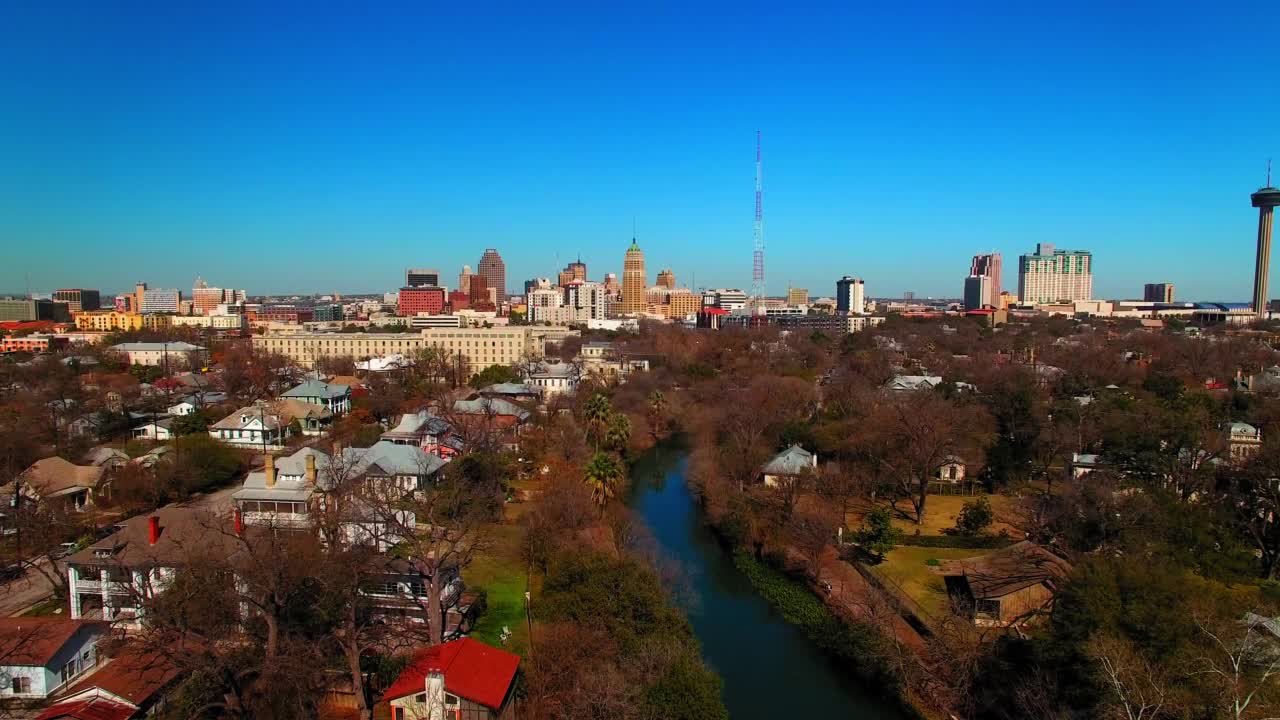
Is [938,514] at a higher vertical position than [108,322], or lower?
lower

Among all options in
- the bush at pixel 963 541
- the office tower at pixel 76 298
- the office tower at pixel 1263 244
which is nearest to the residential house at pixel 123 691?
the bush at pixel 963 541

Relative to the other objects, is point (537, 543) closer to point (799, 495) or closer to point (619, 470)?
point (619, 470)

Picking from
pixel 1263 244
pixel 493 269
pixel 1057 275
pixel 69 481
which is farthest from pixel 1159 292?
pixel 69 481

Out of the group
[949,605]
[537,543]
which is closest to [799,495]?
[949,605]

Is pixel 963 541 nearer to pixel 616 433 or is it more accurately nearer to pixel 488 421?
pixel 616 433

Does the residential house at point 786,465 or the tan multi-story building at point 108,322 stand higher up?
the tan multi-story building at point 108,322

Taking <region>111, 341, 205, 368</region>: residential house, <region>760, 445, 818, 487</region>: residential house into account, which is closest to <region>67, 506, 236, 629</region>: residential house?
<region>760, 445, 818, 487</region>: residential house

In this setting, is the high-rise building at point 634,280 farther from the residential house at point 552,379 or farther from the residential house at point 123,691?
the residential house at point 123,691
